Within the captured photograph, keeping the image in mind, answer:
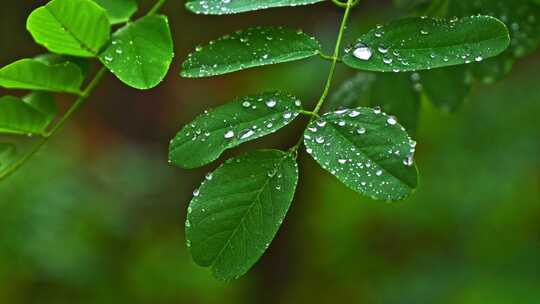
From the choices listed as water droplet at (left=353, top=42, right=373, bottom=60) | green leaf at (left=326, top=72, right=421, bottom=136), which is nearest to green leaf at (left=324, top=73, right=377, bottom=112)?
green leaf at (left=326, top=72, right=421, bottom=136)

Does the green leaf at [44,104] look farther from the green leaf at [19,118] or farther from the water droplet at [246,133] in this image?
the water droplet at [246,133]

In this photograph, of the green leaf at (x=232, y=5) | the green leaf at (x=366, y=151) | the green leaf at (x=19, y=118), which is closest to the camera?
the green leaf at (x=366, y=151)

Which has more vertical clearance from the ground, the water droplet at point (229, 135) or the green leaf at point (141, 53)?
the green leaf at point (141, 53)

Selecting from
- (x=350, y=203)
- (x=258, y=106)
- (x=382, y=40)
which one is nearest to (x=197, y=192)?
(x=258, y=106)

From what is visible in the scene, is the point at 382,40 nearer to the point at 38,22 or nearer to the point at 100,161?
the point at 38,22

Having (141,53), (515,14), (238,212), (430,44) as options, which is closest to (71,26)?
(141,53)

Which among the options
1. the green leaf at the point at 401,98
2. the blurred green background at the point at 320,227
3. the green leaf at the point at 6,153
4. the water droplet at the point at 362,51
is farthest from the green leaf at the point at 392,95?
the blurred green background at the point at 320,227
